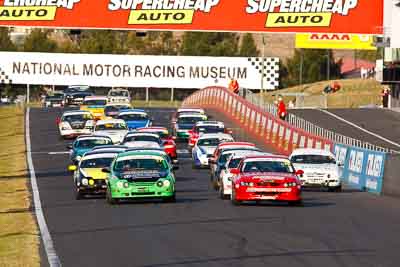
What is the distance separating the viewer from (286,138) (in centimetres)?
5319

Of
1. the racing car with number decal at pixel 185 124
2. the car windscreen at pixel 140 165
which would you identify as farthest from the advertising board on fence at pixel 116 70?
the car windscreen at pixel 140 165

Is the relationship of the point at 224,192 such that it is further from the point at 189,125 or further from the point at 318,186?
the point at 189,125

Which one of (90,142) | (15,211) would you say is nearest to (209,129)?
(90,142)

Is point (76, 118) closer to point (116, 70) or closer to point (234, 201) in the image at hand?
point (234, 201)

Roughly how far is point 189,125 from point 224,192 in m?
28.4

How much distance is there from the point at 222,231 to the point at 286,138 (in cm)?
2954

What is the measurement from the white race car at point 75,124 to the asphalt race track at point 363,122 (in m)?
10.9

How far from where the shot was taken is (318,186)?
36938mm

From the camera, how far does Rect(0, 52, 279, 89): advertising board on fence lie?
359 ft

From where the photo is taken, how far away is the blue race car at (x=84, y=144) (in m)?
44.7

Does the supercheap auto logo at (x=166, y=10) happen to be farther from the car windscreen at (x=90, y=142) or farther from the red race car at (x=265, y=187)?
the red race car at (x=265, y=187)

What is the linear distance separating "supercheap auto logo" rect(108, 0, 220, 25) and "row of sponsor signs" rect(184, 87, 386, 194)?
4.82 m

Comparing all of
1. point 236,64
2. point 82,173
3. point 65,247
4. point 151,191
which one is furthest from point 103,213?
point 236,64

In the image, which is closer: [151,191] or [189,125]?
[151,191]
